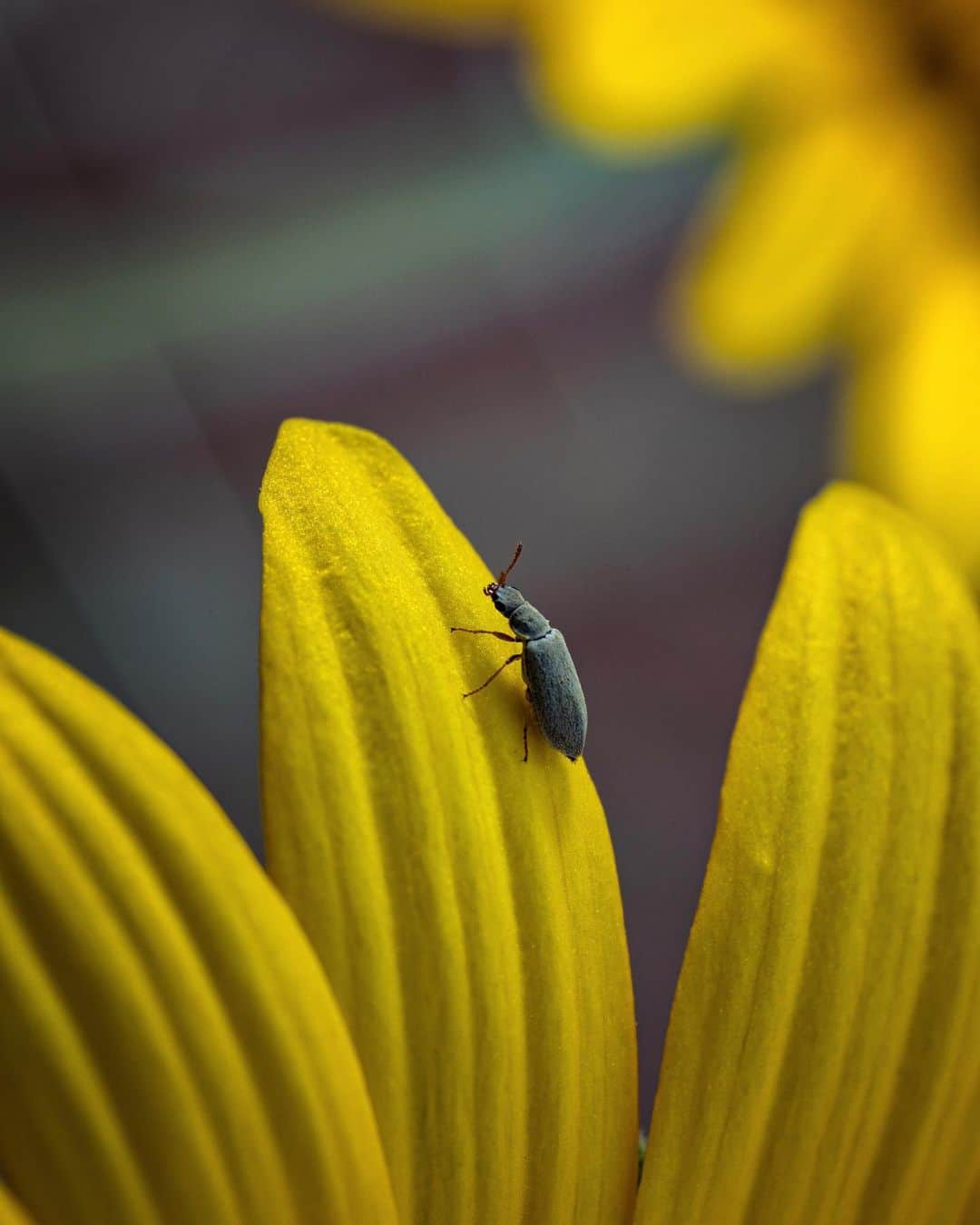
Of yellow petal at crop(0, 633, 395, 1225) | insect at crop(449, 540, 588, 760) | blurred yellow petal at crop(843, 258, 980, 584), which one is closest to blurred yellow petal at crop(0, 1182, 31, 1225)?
yellow petal at crop(0, 633, 395, 1225)

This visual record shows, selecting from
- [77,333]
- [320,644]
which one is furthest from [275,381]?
[320,644]

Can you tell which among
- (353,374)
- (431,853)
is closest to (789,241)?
(353,374)

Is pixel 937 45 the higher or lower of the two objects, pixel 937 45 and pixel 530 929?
the higher

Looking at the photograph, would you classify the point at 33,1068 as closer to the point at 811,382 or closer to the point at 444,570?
the point at 444,570

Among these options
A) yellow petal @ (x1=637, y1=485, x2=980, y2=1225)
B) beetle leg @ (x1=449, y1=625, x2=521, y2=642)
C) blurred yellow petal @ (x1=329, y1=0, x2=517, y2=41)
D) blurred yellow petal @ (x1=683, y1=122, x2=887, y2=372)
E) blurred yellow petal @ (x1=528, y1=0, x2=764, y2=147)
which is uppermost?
blurred yellow petal @ (x1=329, y1=0, x2=517, y2=41)

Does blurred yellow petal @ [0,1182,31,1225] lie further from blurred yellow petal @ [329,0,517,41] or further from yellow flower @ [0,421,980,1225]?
blurred yellow petal @ [329,0,517,41]

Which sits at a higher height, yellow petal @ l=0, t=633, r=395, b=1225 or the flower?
the flower

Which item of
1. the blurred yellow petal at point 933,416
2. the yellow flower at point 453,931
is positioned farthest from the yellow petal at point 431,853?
the blurred yellow petal at point 933,416
